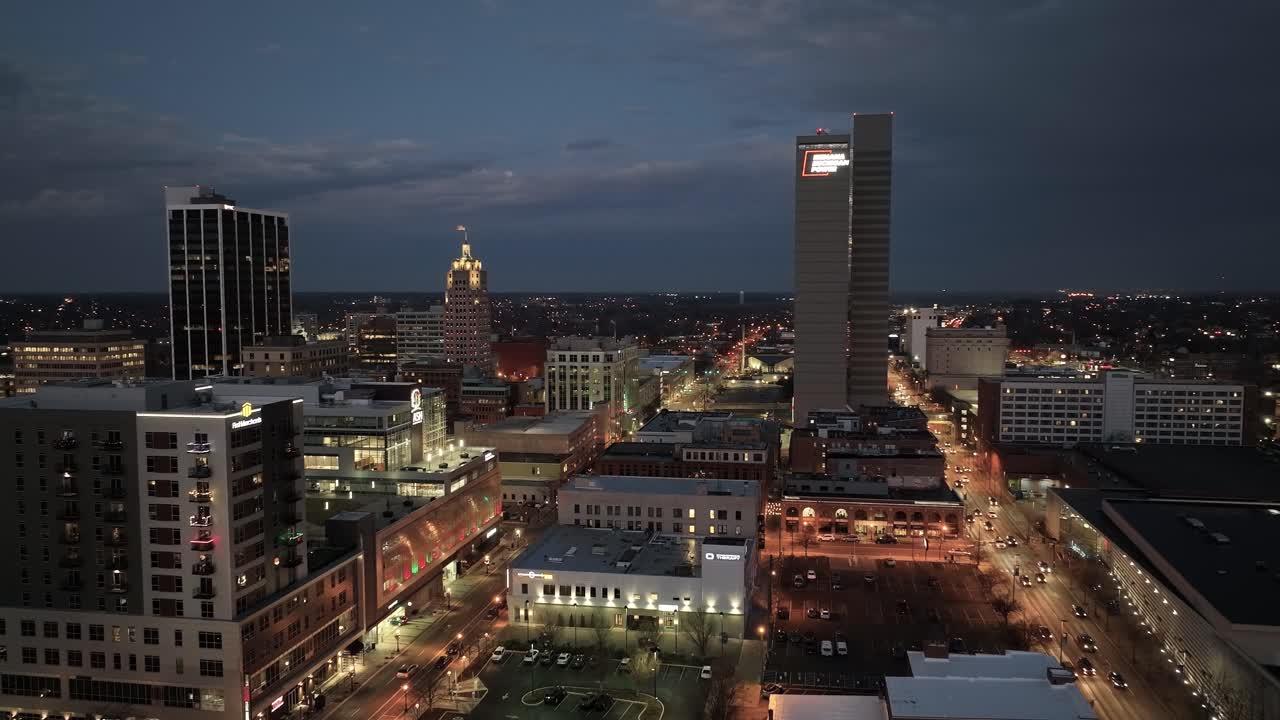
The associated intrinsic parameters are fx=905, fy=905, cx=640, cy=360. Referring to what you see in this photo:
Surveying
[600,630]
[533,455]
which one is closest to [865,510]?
[600,630]

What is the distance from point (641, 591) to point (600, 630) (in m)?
4.04

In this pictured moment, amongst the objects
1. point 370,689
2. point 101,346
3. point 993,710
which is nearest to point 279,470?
point 370,689

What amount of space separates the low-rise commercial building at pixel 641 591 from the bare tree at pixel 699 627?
60 millimetres

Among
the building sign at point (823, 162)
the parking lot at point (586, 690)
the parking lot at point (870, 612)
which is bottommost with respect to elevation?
the parking lot at point (870, 612)

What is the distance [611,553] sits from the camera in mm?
61125

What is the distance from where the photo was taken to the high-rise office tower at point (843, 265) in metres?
126

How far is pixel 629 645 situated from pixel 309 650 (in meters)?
17.7

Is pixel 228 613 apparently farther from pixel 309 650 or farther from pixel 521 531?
pixel 521 531

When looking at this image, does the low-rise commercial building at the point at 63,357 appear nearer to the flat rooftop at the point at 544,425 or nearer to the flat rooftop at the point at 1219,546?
the flat rooftop at the point at 544,425

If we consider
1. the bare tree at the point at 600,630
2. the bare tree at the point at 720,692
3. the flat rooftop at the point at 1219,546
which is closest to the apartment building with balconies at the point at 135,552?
the bare tree at the point at 600,630

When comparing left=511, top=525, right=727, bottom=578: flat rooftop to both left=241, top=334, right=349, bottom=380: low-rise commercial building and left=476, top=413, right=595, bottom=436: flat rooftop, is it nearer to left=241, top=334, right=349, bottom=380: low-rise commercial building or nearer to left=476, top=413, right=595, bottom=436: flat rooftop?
left=476, top=413, right=595, bottom=436: flat rooftop

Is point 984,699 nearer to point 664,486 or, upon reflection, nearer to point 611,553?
point 611,553

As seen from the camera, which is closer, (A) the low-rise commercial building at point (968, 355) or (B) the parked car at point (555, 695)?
(B) the parked car at point (555, 695)

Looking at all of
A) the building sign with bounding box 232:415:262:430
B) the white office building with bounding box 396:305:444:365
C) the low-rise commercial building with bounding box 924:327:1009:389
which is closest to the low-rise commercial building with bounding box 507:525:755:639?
the building sign with bounding box 232:415:262:430
